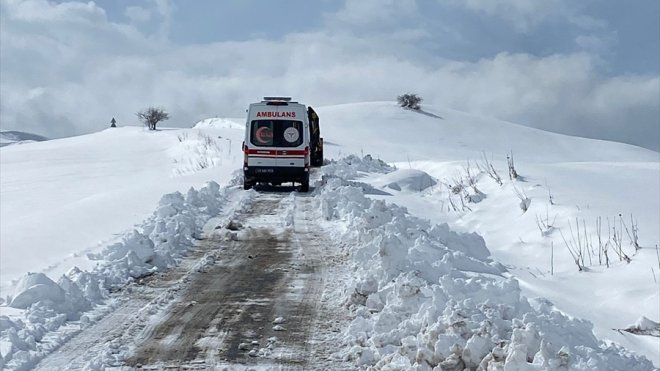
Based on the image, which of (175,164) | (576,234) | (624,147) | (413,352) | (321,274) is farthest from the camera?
(624,147)

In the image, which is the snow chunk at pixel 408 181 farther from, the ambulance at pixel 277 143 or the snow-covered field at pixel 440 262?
the ambulance at pixel 277 143

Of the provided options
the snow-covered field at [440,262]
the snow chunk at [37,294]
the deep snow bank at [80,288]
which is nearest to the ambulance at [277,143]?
the snow-covered field at [440,262]

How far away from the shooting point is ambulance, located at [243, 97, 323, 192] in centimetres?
2159

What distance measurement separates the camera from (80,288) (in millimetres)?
8328

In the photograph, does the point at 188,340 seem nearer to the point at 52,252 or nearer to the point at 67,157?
the point at 52,252

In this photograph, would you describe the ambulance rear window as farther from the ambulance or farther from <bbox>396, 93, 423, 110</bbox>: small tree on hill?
<bbox>396, 93, 423, 110</bbox>: small tree on hill

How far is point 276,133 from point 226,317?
1447 cm

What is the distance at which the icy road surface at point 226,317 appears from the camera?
619 centimetres

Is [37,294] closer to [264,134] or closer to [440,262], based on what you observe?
[440,262]

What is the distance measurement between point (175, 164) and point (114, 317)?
113 ft

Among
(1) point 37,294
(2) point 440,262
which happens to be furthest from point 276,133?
(1) point 37,294

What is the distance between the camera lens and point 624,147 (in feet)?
250

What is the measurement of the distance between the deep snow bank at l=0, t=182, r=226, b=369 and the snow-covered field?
22 mm

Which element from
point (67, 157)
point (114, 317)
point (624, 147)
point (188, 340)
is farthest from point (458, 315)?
point (624, 147)
